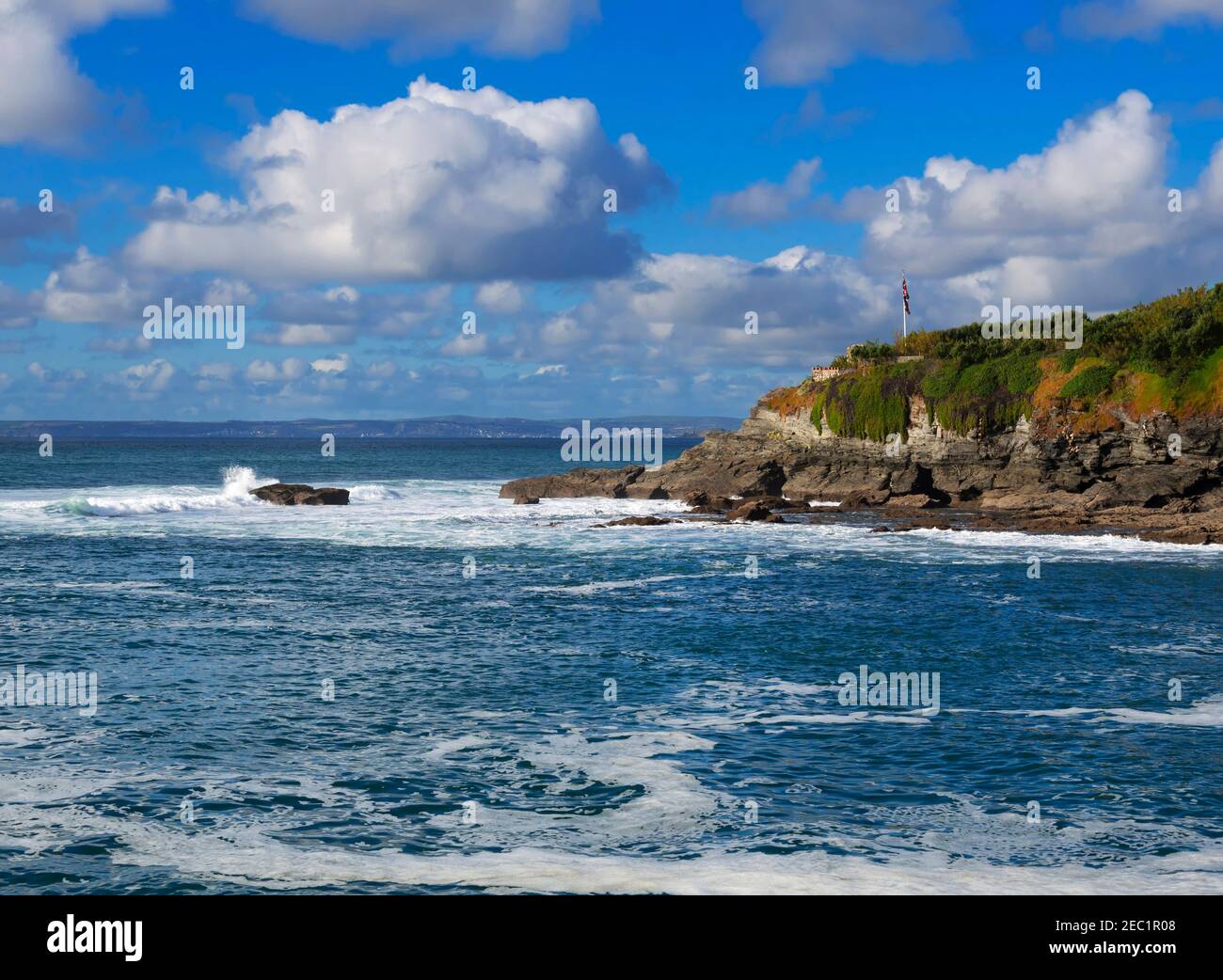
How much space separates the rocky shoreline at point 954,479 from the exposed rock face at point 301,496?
11.2 meters

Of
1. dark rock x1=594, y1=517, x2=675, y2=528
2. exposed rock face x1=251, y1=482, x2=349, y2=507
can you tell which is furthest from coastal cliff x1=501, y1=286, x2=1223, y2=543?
exposed rock face x1=251, y1=482, x2=349, y2=507

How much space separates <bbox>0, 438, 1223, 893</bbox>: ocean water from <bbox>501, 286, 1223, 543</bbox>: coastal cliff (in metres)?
16.3

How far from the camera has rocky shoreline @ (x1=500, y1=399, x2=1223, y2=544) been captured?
4984 centimetres

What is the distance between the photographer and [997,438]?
61.7 m

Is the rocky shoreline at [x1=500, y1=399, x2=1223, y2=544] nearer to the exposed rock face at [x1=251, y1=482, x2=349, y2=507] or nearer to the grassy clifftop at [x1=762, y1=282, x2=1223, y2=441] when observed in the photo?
the grassy clifftop at [x1=762, y1=282, x2=1223, y2=441]

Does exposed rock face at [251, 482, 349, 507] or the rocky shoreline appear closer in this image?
the rocky shoreline

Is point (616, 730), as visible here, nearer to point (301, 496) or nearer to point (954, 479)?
point (954, 479)

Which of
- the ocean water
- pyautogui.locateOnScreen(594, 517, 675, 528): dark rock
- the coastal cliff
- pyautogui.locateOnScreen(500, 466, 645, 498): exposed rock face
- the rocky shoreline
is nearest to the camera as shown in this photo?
the ocean water

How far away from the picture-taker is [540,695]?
66.2 ft

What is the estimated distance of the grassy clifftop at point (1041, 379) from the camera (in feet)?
186
